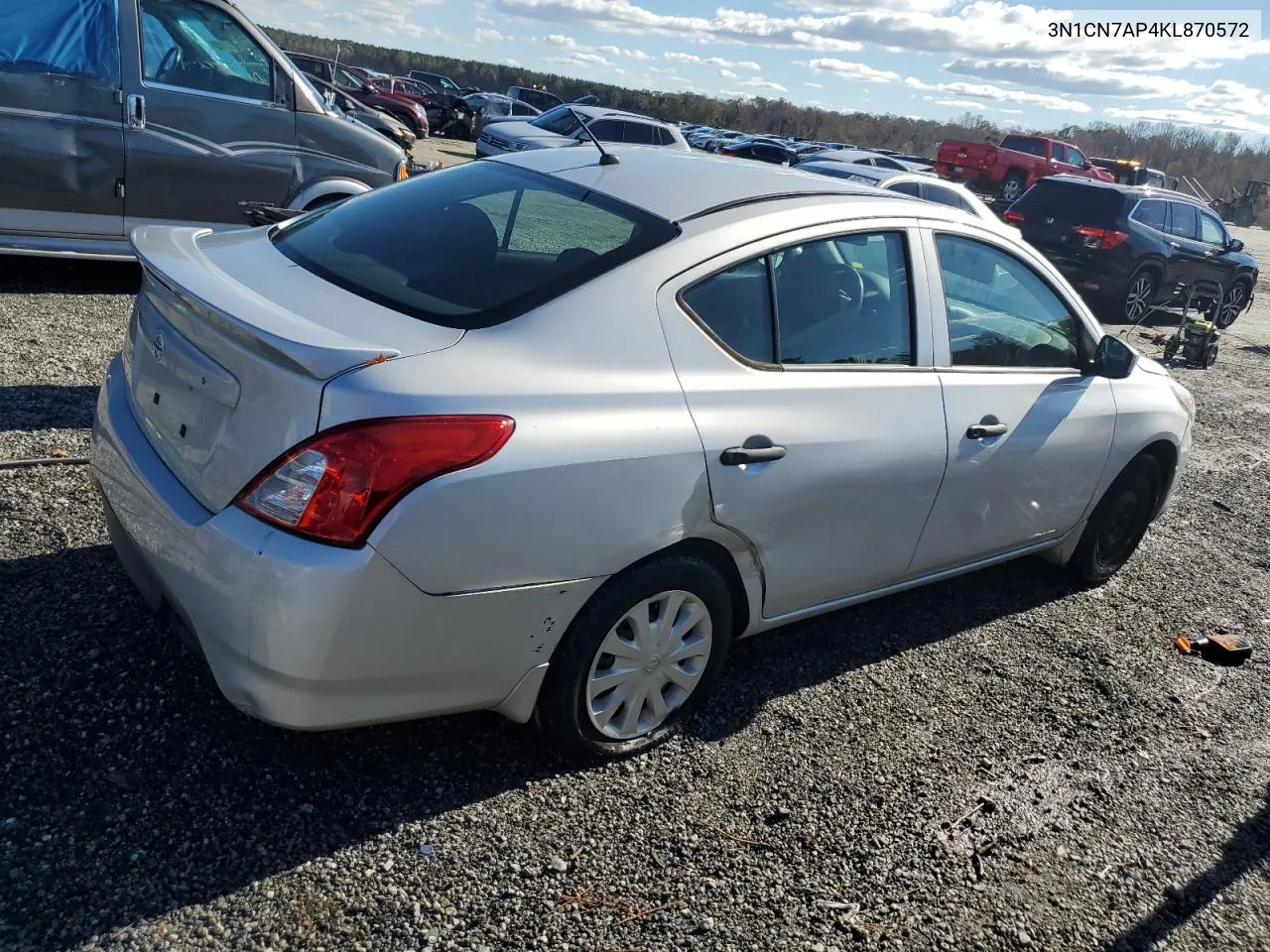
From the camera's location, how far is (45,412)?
16.2ft

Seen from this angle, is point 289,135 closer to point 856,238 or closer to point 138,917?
point 856,238

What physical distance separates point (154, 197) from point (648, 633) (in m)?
5.63

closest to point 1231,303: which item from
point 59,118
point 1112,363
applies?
point 1112,363

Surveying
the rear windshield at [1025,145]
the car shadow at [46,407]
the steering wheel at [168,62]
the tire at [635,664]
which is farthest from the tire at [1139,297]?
the rear windshield at [1025,145]

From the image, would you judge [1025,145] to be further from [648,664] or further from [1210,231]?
[648,664]

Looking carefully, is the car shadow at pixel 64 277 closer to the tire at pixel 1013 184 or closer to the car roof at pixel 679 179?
the car roof at pixel 679 179

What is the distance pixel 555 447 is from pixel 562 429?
56mm

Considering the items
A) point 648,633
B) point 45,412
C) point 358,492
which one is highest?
point 358,492

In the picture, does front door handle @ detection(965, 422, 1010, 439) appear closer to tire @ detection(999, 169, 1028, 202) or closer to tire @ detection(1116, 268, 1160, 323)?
tire @ detection(1116, 268, 1160, 323)

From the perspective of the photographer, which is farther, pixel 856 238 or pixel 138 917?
pixel 856 238

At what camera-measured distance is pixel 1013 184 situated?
98.4ft

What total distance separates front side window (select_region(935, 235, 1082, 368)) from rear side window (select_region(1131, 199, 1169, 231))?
430 inches

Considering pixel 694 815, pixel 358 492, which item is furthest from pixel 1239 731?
pixel 358 492

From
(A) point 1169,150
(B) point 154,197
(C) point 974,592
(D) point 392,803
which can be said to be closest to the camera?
(D) point 392,803
